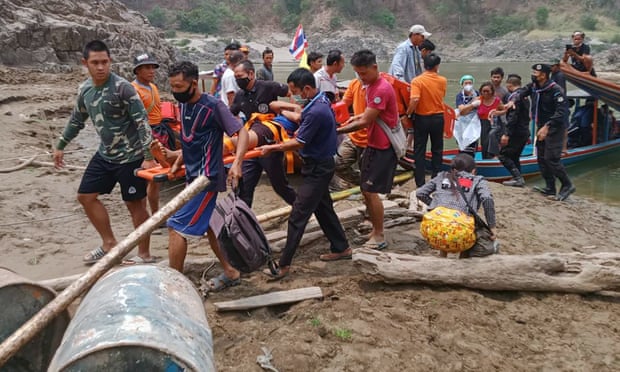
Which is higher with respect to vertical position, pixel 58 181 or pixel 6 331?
pixel 6 331

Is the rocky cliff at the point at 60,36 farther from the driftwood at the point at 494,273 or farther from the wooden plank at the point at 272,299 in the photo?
the driftwood at the point at 494,273

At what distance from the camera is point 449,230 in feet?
14.6

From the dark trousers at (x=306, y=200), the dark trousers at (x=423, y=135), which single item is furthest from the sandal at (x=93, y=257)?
the dark trousers at (x=423, y=135)

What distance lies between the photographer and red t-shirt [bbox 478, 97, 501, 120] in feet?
31.1

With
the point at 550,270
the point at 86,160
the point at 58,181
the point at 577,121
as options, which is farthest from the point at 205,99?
the point at 577,121

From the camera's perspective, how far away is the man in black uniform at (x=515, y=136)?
881cm

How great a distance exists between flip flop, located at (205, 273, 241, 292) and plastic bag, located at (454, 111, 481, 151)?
5506 mm

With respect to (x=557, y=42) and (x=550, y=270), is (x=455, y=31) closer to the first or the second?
(x=557, y=42)

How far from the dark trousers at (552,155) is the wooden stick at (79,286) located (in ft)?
22.2

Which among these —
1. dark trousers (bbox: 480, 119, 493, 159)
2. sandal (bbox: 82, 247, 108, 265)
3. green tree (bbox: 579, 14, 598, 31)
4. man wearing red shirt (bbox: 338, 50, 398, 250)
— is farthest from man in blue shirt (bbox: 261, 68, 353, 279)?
green tree (bbox: 579, 14, 598, 31)

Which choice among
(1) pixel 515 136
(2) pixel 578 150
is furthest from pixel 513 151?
(2) pixel 578 150

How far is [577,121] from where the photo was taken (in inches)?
489

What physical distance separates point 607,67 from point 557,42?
2474cm

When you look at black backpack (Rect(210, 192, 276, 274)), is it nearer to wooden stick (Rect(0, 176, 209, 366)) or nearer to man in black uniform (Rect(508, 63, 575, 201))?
wooden stick (Rect(0, 176, 209, 366))
